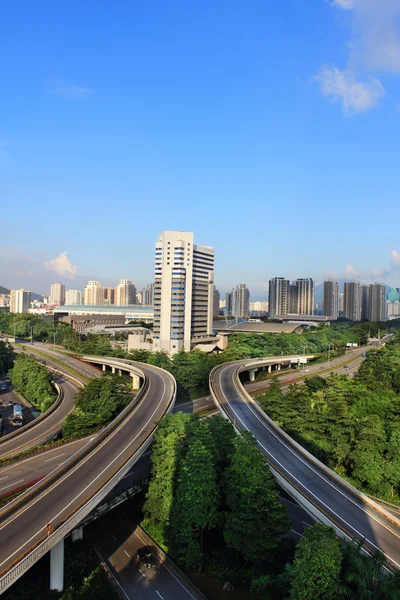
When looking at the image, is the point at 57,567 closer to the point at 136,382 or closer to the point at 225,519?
the point at 225,519

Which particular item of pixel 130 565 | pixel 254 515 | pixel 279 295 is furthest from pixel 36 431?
pixel 279 295

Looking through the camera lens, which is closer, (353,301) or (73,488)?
(73,488)

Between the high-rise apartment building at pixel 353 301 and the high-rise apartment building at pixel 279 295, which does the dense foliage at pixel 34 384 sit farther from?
the high-rise apartment building at pixel 353 301

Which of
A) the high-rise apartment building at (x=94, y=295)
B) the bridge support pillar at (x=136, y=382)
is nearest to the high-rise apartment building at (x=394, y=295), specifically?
the high-rise apartment building at (x=94, y=295)

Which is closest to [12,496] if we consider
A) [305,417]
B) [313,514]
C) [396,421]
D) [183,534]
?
[183,534]

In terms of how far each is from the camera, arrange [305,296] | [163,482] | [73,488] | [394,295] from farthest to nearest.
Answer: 1. [394,295]
2. [305,296]
3. [163,482]
4. [73,488]

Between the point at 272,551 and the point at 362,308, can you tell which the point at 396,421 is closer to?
the point at 272,551

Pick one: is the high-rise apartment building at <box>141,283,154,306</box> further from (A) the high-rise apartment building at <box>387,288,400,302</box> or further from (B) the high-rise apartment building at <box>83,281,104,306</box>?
(A) the high-rise apartment building at <box>387,288,400,302</box>
